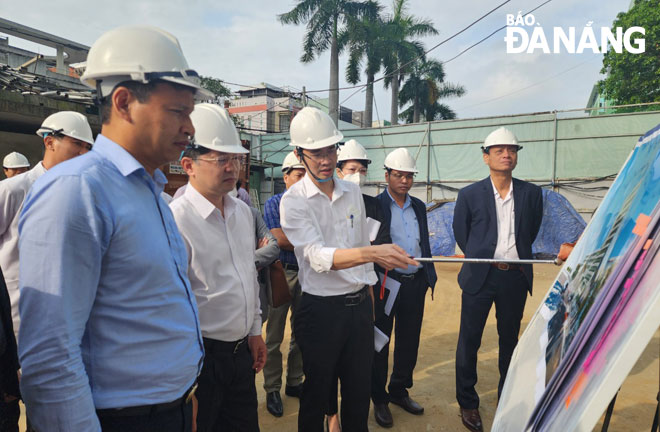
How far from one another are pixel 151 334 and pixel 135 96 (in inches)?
27.2

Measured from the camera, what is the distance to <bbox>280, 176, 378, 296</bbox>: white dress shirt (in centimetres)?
242

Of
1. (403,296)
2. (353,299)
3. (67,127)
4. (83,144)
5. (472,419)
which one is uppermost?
(67,127)

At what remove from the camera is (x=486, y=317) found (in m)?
3.32

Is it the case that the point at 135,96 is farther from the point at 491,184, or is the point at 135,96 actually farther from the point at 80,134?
the point at 491,184

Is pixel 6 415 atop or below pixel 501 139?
below

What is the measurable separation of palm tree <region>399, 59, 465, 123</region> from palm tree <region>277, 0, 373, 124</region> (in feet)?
20.7

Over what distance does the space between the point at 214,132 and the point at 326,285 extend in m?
1.04

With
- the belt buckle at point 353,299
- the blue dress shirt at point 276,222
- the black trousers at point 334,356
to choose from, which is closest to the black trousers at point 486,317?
the black trousers at point 334,356

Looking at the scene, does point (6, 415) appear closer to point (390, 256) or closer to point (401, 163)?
point (390, 256)

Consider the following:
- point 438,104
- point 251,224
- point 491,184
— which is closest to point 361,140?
point 438,104

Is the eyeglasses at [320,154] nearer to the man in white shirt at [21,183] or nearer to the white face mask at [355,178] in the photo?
the white face mask at [355,178]

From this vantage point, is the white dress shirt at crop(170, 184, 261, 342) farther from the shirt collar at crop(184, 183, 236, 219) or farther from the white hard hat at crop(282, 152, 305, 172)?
the white hard hat at crop(282, 152, 305, 172)

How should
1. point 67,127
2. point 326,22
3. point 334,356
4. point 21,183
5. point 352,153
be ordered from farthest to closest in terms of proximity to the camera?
point 326,22, point 352,153, point 67,127, point 21,183, point 334,356

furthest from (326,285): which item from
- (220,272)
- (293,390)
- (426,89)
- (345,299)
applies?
(426,89)
